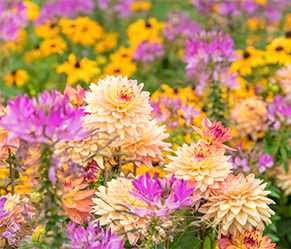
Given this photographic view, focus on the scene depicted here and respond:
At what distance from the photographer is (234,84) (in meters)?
1.54

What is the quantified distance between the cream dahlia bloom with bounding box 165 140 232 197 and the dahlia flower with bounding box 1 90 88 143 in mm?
308

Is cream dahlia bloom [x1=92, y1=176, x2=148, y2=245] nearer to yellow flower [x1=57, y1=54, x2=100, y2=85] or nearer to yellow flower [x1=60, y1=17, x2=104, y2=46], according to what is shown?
yellow flower [x1=57, y1=54, x2=100, y2=85]

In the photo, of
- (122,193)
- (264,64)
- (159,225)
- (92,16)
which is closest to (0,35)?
(264,64)

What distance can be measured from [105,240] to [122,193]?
103mm

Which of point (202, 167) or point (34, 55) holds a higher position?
point (202, 167)

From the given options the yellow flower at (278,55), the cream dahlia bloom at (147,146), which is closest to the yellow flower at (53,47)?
the yellow flower at (278,55)

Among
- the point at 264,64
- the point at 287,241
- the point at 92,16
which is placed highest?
the point at 264,64

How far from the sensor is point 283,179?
146cm

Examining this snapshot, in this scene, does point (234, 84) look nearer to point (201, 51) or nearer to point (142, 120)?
point (201, 51)

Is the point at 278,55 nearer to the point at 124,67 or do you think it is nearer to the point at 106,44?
the point at 124,67

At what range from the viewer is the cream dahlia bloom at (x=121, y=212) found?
726mm

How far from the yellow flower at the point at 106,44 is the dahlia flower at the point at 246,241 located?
240cm

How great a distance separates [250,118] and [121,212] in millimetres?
1018

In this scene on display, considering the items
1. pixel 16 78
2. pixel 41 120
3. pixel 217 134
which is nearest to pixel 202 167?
pixel 217 134
